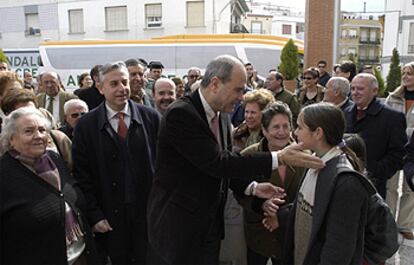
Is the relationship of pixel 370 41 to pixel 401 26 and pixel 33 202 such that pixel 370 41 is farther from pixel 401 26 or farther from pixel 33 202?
pixel 33 202

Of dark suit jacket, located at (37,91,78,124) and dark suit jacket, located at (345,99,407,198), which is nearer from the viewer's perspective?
dark suit jacket, located at (345,99,407,198)

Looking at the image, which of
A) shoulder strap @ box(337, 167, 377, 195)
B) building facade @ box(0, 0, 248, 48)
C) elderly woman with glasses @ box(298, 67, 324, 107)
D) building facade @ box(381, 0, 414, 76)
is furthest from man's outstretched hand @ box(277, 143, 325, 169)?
building facade @ box(381, 0, 414, 76)

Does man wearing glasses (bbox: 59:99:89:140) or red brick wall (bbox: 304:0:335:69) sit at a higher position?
red brick wall (bbox: 304:0:335:69)

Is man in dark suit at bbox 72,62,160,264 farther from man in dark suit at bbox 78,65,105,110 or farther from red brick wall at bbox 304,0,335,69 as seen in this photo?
red brick wall at bbox 304,0,335,69

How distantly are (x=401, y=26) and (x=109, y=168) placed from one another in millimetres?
34446

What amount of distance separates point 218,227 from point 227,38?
14.0 m

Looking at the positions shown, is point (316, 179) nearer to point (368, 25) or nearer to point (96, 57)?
point (96, 57)

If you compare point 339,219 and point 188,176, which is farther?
point 188,176

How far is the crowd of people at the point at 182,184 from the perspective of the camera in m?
2.15

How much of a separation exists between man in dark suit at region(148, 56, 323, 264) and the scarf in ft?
1.76

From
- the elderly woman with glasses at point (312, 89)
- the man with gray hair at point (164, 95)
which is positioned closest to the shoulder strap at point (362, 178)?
the man with gray hair at point (164, 95)

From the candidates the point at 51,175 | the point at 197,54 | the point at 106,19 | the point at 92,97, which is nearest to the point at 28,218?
the point at 51,175

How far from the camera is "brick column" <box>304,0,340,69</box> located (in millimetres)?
14898

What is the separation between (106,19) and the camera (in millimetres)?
25453
